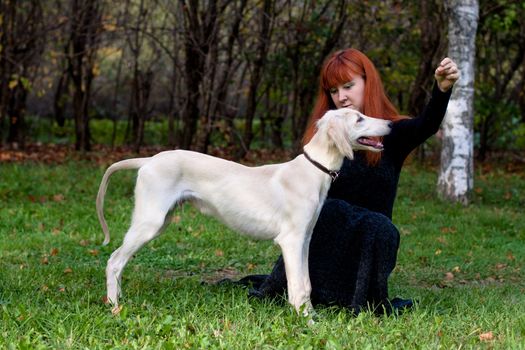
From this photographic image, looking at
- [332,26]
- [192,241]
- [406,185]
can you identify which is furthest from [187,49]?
[192,241]

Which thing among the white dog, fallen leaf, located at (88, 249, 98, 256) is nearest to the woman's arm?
the white dog

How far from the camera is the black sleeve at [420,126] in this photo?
17.8 ft

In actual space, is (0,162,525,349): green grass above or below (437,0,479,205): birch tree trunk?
below

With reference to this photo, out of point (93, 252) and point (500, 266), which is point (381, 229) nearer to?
point (500, 266)

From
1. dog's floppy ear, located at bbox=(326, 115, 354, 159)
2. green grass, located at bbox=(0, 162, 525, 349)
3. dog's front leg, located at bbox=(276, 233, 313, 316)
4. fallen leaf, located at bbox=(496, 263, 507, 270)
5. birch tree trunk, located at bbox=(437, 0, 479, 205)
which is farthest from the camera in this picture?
birch tree trunk, located at bbox=(437, 0, 479, 205)

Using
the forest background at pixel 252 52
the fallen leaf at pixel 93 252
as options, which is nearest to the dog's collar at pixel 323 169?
the fallen leaf at pixel 93 252

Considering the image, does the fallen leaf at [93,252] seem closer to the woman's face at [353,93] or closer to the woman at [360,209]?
the woman at [360,209]

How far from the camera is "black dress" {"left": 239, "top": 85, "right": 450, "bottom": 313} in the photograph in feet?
17.9

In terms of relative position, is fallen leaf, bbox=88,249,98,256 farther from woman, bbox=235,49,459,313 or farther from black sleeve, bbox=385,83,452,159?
black sleeve, bbox=385,83,452,159

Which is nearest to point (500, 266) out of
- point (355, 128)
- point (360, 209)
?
point (360, 209)

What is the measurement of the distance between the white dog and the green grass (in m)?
0.37

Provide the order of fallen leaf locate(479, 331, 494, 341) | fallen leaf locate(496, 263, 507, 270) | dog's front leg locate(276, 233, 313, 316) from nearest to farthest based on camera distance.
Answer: fallen leaf locate(479, 331, 494, 341)
dog's front leg locate(276, 233, 313, 316)
fallen leaf locate(496, 263, 507, 270)

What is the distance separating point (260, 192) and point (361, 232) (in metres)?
0.77

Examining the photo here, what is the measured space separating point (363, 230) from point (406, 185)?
8895 millimetres
